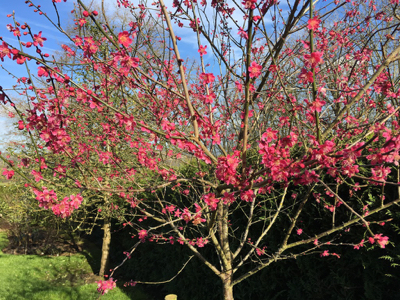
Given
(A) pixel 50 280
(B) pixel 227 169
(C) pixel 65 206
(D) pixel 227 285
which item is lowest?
(A) pixel 50 280

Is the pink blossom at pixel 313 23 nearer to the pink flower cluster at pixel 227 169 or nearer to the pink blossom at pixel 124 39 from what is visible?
the pink flower cluster at pixel 227 169

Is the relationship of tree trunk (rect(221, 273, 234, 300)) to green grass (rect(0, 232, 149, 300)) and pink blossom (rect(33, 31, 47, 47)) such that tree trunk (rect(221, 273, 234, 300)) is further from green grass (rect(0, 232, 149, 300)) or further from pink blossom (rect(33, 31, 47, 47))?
green grass (rect(0, 232, 149, 300))

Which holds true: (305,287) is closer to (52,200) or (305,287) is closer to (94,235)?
(52,200)

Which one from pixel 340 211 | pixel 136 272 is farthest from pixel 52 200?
pixel 136 272

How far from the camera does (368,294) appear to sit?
2834mm

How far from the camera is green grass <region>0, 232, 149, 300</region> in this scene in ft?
19.5

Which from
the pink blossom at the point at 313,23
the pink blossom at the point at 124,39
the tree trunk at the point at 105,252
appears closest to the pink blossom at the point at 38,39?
the pink blossom at the point at 124,39

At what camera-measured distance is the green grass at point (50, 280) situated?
595 centimetres

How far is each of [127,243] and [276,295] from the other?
5272mm

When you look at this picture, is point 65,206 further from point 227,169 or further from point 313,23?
point 313,23

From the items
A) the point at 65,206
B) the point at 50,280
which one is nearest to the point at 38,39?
the point at 65,206

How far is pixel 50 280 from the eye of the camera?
7168 millimetres

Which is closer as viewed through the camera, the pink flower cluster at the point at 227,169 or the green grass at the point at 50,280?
the pink flower cluster at the point at 227,169

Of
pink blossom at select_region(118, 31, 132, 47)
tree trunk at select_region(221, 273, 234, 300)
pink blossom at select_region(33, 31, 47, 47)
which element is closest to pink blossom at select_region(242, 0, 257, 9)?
pink blossom at select_region(118, 31, 132, 47)
